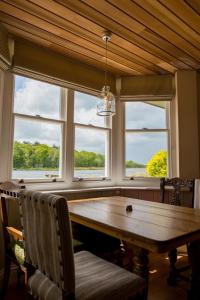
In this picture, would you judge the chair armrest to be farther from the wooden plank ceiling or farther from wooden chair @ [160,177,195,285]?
the wooden plank ceiling

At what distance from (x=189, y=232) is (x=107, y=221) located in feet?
1.67

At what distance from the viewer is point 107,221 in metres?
1.54

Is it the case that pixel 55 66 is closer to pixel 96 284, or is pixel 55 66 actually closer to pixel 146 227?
pixel 146 227

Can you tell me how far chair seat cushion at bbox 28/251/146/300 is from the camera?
1.20 meters

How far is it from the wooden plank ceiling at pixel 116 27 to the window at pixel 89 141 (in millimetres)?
637

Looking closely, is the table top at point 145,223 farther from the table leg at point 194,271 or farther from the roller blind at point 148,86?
the roller blind at point 148,86

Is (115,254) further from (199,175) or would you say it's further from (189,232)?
(199,175)

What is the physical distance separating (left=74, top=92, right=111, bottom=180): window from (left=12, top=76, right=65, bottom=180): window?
258mm

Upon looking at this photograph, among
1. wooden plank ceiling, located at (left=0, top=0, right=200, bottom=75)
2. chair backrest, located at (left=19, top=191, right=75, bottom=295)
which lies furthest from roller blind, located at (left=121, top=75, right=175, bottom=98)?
chair backrest, located at (left=19, top=191, right=75, bottom=295)

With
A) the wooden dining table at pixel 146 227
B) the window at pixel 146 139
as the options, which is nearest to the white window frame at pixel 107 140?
the window at pixel 146 139

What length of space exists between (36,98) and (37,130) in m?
0.40

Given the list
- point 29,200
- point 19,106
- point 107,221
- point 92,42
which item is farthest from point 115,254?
point 92,42

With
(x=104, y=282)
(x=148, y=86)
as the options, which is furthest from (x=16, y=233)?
(x=148, y=86)

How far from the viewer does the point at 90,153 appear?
132 inches
